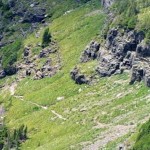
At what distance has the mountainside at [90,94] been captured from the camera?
108125 millimetres

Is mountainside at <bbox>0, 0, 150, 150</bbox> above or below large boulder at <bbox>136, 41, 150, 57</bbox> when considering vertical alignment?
below

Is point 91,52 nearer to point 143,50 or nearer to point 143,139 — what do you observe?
point 143,50

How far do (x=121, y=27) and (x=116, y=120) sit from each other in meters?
52.0

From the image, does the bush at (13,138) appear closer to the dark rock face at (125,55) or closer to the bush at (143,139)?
the dark rock face at (125,55)

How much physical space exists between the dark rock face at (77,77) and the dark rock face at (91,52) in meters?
6.15

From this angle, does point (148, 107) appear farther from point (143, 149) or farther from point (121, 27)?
point (121, 27)

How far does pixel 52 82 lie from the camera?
594 ft

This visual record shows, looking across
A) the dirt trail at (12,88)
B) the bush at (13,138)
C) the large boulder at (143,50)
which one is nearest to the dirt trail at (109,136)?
the bush at (13,138)

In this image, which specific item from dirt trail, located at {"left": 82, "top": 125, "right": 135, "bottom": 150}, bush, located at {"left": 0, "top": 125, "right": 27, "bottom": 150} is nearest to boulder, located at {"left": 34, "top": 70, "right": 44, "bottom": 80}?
bush, located at {"left": 0, "top": 125, "right": 27, "bottom": 150}

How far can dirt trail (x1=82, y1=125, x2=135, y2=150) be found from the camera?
3909 inches

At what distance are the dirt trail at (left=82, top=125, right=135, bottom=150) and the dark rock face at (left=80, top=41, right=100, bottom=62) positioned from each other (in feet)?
214

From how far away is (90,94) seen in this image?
145875 millimetres

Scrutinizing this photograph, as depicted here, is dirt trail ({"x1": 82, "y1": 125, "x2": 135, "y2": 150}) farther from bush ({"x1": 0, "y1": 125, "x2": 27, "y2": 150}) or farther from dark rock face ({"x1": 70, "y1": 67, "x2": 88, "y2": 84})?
dark rock face ({"x1": 70, "y1": 67, "x2": 88, "y2": 84})

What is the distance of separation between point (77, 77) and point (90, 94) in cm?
1943
